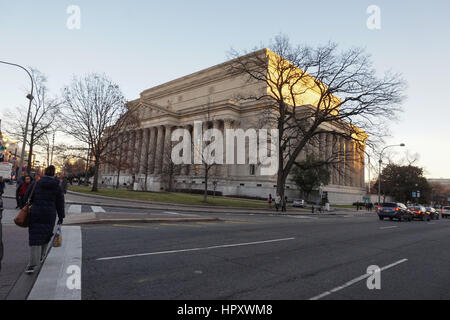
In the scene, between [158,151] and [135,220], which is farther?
[158,151]

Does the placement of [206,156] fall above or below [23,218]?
above

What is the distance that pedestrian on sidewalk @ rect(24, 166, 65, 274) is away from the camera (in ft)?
17.0

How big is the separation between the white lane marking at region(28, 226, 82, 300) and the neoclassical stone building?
4115 centimetres

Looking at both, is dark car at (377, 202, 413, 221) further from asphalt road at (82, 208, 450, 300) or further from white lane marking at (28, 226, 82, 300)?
white lane marking at (28, 226, 82, 300)

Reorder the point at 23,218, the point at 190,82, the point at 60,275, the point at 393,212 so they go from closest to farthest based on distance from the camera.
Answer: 1. the point at 60,275
2. the point at 23,218
3. the point at 393,212
4. the point at 190,82

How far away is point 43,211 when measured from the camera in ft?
17.5

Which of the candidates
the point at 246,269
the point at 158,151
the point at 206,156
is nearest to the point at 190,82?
the point at 158,151

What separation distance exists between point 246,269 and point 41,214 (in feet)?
13.5

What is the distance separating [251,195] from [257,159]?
25.2 ft

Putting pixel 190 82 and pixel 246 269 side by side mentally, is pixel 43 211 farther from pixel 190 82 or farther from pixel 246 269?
pixel 190 82

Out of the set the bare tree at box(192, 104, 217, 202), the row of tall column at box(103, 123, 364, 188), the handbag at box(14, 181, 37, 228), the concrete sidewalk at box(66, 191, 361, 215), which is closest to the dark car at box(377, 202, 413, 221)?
the concrete sidewalk at box(66, 191, 361, 215)
